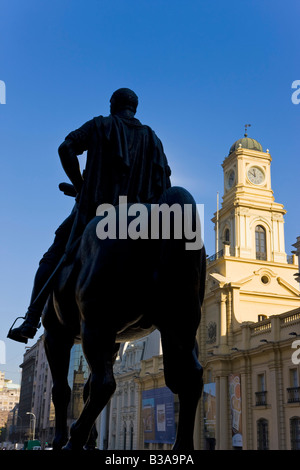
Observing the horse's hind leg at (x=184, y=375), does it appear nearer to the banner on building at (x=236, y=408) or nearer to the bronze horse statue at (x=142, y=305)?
the bronze horse statue at (x=142, y=305)

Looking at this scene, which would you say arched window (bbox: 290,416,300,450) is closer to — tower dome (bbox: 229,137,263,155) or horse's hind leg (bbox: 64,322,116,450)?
tower dome (bbox: 229,137,263,155)

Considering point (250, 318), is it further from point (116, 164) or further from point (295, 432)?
point (116, 164)

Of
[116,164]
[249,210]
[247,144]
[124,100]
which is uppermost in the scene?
[247,144]

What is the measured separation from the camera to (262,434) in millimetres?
30109

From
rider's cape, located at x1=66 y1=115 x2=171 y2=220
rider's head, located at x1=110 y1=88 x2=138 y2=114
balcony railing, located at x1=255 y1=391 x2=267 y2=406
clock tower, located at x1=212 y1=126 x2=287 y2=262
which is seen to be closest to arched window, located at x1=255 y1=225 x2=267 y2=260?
clock tower, located at x1=212 y1=126 x2=287 y2=262

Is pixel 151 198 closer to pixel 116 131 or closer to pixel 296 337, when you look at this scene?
pixel 116 131

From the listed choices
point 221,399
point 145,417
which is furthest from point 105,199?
point 145,417

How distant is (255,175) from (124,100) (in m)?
42.5

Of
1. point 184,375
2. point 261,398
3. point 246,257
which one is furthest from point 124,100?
point 246,257

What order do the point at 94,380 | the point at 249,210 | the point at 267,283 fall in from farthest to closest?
the point at 249,210 < the point at 267,283 < the point at 94,380

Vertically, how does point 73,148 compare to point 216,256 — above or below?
below

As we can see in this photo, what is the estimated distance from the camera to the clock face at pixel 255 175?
1766 inches

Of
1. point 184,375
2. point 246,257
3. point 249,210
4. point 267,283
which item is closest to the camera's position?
point 184,375

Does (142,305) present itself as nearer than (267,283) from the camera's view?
Yes
